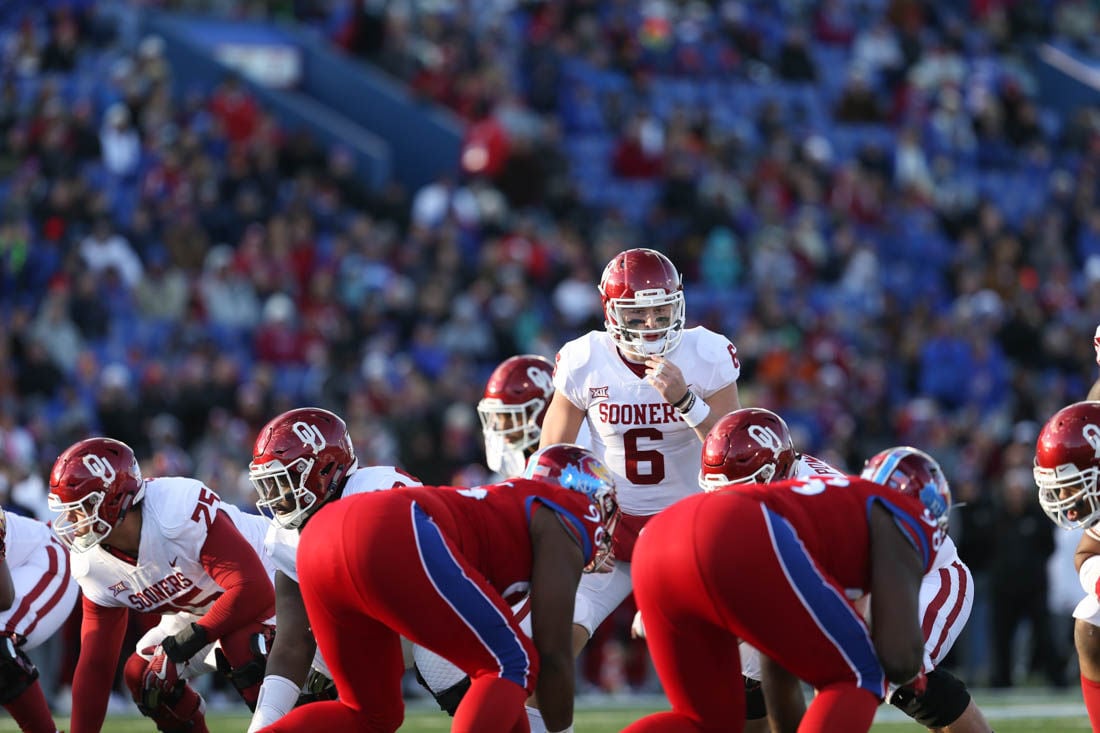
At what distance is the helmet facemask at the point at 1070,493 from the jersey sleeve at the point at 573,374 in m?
1.93

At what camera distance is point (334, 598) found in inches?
211

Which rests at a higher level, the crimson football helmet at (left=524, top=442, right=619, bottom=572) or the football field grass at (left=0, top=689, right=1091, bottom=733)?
the crimson football helmet at (left=524, top=442, right=619, bottom=572)

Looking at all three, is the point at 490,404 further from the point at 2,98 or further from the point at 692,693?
the point at 2,98

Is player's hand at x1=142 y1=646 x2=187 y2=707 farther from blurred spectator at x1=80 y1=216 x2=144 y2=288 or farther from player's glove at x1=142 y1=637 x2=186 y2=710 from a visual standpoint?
blurred spectator at x1=80 y1=216 x2=144 y2=288

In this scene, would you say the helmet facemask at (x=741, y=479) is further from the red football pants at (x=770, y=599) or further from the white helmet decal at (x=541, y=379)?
the white helmet decal at (x=541, y=379)

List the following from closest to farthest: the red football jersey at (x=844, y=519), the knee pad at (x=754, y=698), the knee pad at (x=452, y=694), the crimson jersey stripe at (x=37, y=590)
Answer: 1. the red football jersey at (x=844, y=519)
2. the knee pad at (x=452, y=694)
3. the knee pad at (x=754, y=698)
4. the crimson jersey stripe at (x=37, y=590)

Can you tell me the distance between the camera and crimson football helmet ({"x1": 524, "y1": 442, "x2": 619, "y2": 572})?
570cm

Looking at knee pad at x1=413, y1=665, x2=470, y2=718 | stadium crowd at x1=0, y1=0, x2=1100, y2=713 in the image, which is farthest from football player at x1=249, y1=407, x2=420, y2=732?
stadium crowd at x1=0, y1=0, x2=1100, y2=713

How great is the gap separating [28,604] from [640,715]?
3.99 m

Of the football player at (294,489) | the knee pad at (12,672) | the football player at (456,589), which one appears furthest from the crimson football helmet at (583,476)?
the knee pad at (12,672)

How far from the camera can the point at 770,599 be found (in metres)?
5.03

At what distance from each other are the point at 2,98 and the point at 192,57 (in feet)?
7.35

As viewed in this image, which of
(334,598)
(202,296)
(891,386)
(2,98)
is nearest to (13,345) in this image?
(202,296)

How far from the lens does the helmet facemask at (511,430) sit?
26.0 feet
